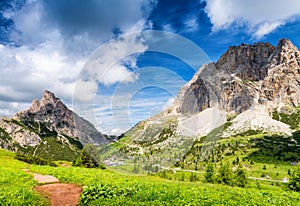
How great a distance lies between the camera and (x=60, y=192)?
1891cm

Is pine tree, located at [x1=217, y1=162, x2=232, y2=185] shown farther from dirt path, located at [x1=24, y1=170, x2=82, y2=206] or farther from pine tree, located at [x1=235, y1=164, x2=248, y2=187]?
dirt path, located at [x1=24, y1=170, x2=82, y2=206]

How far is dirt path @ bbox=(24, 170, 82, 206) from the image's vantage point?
16656 mm

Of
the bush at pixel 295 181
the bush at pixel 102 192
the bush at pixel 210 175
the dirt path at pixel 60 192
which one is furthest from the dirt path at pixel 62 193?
the bush at pixel 295 181

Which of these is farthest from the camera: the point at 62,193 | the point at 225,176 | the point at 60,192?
the point at 225,176

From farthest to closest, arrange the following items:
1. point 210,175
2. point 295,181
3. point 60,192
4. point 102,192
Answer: point 210,175
point 295,181
point 60,192
point 102,192

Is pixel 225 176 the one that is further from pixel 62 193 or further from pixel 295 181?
pixel 62 193

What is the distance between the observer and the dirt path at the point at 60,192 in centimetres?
1666

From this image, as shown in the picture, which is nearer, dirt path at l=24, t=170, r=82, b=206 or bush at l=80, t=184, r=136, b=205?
bush at l=80, t=184, r=136, b=205

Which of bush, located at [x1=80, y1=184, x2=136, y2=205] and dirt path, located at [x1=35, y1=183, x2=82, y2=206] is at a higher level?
bush, located at [x1=80, y1=184, x2=136, y2=205]

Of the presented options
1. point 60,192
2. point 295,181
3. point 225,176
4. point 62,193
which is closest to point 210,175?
point 225,176

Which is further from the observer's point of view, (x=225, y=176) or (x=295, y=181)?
(x=225, y=176)

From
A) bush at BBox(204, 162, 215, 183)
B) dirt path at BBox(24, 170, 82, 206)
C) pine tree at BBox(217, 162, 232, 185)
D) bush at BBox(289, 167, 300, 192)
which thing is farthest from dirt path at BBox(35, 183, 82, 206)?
bush at BBox(289, 167, 300, 192)

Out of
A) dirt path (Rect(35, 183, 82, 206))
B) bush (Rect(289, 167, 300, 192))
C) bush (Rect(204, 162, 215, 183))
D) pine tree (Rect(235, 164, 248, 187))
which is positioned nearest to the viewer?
dirt path (Rect(35, 183, 82, 206))

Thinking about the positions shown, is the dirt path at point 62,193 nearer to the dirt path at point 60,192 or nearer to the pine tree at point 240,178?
the dirt path at point 60,192
